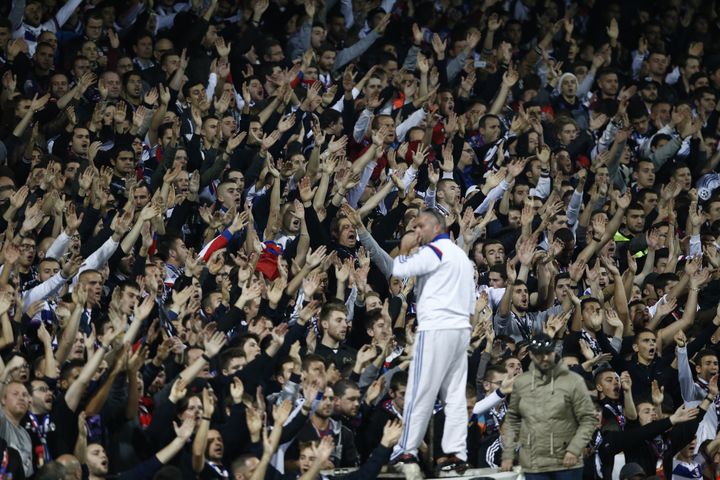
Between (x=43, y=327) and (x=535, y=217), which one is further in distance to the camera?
(x=535, y=217)

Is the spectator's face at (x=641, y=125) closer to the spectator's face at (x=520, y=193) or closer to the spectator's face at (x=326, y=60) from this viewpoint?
the spectator's face at (x=520, y=193)

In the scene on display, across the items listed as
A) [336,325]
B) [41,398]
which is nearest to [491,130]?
[336,325]

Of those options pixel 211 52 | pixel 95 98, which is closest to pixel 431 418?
pixel 95 98

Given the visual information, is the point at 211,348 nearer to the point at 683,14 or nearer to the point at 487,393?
the point at 487,393


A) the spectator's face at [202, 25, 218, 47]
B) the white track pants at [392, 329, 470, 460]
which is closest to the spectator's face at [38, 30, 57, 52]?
the spectator's face at [202, 25, 218, 47]

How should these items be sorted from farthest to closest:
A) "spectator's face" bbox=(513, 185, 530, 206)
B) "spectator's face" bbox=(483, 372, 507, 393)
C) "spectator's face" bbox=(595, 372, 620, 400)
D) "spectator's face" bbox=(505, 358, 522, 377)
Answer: "spectator's face" bbox=(513, 185, 530, 206), "spectator's face" bbox=(595, 372, 620, 400), "spectator's face" bbox=(505, 358, 522, 377), "spectator's face" bbox=(483, 372, 507, 393)

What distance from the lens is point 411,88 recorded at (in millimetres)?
17969

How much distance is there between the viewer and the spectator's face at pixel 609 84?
19.5 metres

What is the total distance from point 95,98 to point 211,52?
197 cm

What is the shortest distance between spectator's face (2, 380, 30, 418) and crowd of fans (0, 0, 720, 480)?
16mm

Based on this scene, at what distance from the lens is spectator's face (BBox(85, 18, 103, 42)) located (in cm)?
1738

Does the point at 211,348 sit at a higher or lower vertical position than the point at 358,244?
lower

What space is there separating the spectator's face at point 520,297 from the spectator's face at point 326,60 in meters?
4.92

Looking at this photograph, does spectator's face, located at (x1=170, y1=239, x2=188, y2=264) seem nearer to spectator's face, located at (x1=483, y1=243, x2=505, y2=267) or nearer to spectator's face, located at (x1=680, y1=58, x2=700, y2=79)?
spectator's face, located at (x1=483, y1=243, x2=505, y2=267)
